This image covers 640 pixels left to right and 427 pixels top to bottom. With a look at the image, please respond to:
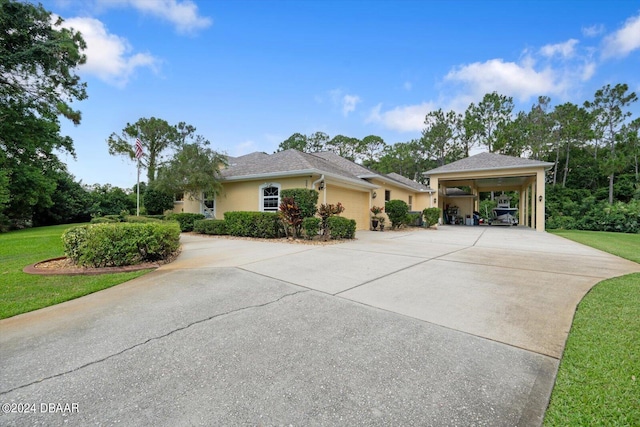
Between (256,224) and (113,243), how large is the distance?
5.83 meters

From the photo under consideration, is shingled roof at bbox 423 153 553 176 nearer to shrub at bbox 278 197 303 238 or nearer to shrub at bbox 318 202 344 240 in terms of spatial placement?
shrub at bbox 318 202 344 240

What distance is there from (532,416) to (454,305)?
6.74 feet

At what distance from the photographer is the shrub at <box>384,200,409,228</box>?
16.0 metres

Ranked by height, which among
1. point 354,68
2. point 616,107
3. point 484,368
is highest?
point 616,107

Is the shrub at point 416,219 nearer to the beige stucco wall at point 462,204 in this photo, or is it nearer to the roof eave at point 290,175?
the roof eave at point 290,175

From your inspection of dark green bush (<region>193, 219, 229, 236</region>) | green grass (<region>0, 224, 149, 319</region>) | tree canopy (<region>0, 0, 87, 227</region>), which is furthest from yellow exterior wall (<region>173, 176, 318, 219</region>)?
tree canopy (<region>0, 0, 87, 227</region>)

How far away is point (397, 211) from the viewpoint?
16109 mm

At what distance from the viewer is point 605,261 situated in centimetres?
674

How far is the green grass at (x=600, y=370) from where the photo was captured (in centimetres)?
170

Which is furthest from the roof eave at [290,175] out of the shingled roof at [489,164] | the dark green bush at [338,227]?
the shingled roof at [489,164]

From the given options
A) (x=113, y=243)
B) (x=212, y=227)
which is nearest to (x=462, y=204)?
(x=212, y=227)

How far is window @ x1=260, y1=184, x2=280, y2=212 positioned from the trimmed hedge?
23.5 feet

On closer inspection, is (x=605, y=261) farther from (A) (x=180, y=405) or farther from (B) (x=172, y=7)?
(B) (x=172, y=7)

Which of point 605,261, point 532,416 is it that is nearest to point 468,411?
point 532,416
